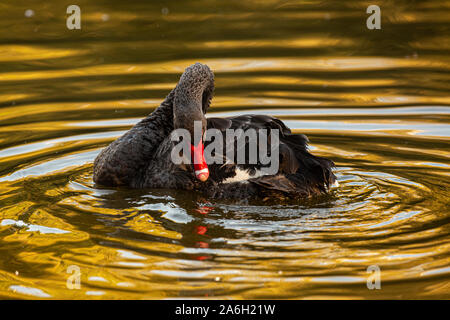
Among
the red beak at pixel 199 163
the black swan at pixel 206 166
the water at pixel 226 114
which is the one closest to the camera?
the water at pixel 226 114

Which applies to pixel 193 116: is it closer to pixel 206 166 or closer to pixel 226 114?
pixel 206 166

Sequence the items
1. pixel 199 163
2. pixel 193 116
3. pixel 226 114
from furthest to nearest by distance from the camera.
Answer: pixel 226 114
pixel 193 116
pixel 199 163

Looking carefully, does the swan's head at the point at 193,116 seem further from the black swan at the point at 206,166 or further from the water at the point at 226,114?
the water at the point at 226,114

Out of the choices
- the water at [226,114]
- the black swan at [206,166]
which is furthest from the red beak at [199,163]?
the water at [226,114]

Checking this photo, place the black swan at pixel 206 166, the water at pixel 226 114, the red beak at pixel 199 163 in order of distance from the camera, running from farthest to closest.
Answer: the black swan at pixel 206 166
the red beak at pixel 199 163
the water at pixel 226 114

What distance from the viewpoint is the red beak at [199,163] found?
5504mm

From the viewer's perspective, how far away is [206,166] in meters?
5.57

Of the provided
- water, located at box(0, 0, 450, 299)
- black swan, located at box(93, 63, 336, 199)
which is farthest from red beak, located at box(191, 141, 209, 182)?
water, located at box(0, 0, 450, 299)

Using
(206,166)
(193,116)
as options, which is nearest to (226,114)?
(193,116)

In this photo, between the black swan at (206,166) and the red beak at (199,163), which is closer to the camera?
the red beak at (199,163)

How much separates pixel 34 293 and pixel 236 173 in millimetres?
2035

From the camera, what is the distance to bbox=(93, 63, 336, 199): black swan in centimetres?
574

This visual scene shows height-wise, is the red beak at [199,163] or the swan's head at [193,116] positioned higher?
the swan's head at [193,116]

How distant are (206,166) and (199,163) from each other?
0.23 feet
